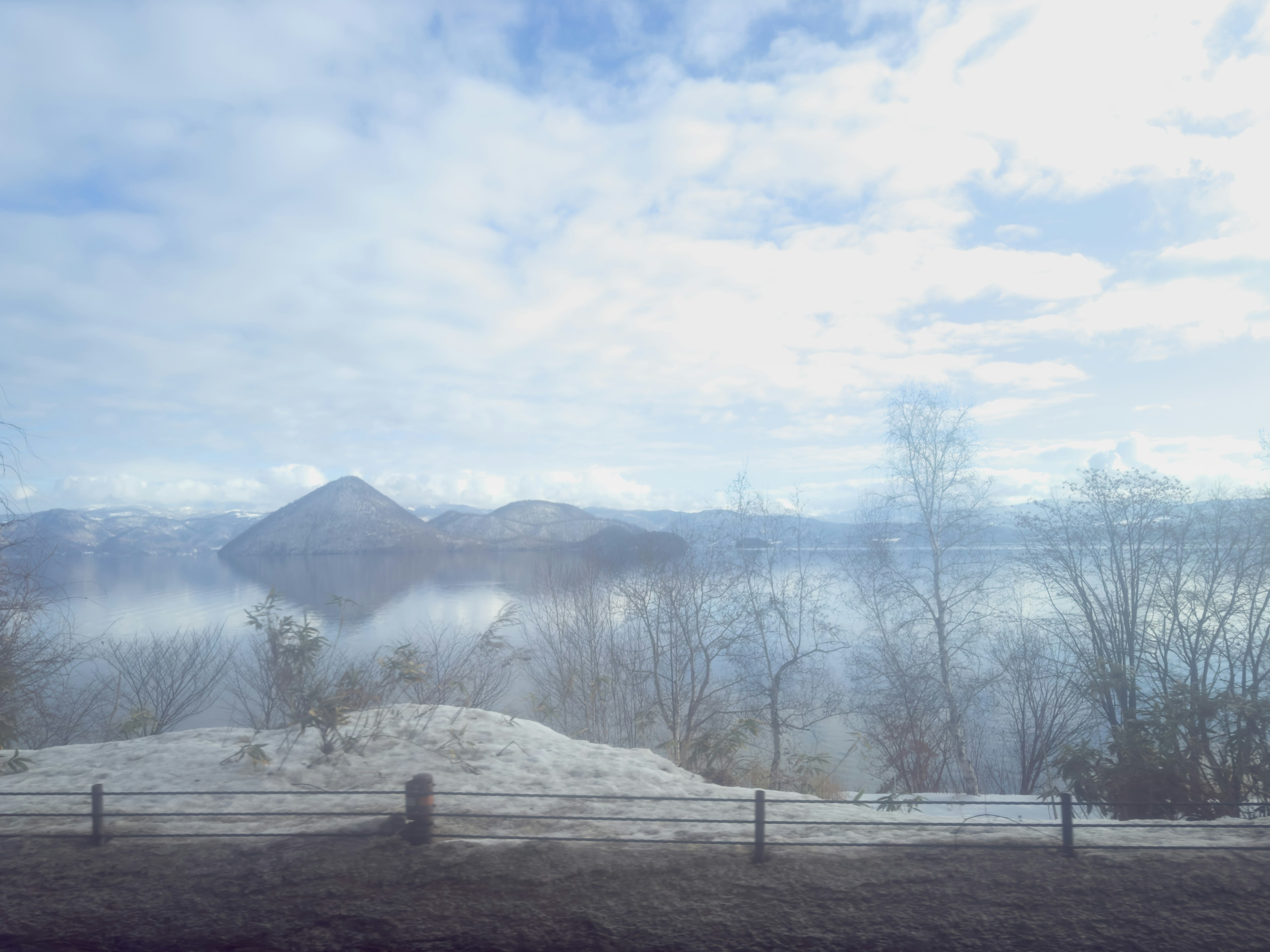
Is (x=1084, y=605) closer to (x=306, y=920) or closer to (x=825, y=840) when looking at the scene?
(x=825, y=840)

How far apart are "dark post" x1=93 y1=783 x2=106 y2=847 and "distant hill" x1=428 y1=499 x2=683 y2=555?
21.7m

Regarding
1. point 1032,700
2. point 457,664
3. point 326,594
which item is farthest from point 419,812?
point 326,594

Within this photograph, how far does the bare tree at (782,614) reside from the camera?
84.5 feet

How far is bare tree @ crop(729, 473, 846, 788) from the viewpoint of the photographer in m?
25.8

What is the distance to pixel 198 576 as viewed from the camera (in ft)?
235

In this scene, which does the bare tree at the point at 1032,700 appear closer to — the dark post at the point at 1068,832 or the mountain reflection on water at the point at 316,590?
the dark post at the point at 1068,832

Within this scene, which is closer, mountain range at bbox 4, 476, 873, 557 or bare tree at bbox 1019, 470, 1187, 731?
bare tree at bbox 1019, 470, 1187, 731

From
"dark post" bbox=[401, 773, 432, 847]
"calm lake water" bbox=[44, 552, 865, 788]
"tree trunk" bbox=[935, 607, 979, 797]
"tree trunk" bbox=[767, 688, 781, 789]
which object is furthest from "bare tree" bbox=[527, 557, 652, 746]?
"dark post" bbox=[401, 773, 432, 847]

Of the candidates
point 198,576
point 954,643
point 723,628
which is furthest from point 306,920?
point 198,576

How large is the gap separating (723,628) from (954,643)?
7.94 meters

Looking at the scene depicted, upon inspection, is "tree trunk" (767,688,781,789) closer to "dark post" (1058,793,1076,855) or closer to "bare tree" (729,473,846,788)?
"bare tree" (729,473,846,788)

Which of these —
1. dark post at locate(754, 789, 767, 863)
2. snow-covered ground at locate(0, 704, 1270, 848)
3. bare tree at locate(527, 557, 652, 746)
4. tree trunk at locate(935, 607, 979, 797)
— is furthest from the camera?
bare tree at locate(527, 557, 652, 746)

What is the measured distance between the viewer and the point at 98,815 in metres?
6.43

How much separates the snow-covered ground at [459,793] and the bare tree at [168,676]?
52.3ft
